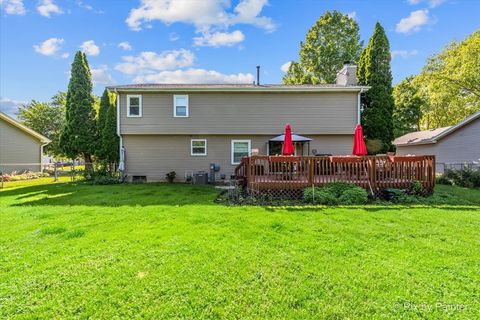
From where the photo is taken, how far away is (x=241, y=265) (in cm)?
353

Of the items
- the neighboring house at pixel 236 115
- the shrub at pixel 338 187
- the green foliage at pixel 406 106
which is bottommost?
the shrub at pixel 338 187

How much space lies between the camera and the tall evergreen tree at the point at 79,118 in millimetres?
19156

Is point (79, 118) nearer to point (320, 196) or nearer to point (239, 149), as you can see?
point (239, 149)

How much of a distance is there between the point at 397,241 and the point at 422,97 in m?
32.4

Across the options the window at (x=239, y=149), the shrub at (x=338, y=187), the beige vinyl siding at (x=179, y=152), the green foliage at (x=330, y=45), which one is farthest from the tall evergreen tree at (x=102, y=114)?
the green foliage at (x=330, y=45)

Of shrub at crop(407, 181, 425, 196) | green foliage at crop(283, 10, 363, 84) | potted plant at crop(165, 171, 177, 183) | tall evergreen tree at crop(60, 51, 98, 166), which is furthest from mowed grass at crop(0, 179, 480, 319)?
green foliage at crop(283, 10, 363, 84)

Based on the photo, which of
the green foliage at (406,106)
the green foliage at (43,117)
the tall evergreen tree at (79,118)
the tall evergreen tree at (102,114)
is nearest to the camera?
the tall evergreen tree at (102,114)

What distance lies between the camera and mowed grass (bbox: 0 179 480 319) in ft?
8.78

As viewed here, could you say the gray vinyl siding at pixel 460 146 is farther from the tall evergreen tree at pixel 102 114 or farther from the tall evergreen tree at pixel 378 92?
the tall evergreen tree at pixel 102 114

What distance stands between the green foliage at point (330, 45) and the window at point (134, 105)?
17779mm

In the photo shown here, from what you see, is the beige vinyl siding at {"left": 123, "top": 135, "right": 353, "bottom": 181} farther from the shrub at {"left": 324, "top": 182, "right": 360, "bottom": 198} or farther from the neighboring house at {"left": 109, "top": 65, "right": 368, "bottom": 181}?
the shrub at {"left": 324, "top": 182, "right": 360, "bottom": 198}

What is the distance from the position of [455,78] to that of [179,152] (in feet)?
86.0

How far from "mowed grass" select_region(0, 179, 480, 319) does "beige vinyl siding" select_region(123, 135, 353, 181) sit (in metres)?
7.85

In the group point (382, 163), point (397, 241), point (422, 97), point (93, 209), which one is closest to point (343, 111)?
point (382, 163)
